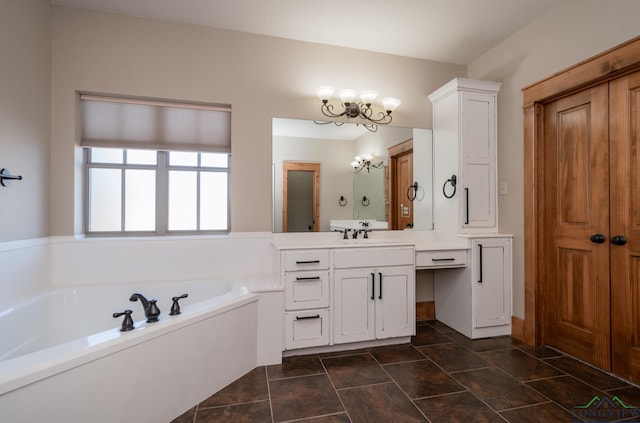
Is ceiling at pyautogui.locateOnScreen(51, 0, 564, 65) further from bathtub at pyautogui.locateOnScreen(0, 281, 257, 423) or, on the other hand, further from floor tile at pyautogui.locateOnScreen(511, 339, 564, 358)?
floor tile at pyautogui.locateOnScreen(511, 339, 564, 358)

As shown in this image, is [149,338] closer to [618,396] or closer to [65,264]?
[65,264]

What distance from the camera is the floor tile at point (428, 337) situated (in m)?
2.57

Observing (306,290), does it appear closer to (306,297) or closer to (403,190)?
(306,297)

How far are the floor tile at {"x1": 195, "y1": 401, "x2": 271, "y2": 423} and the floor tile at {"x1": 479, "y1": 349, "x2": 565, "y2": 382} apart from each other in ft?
5.26

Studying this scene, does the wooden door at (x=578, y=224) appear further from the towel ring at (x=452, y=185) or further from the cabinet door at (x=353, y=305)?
the cabinet door at (x=353, y=305)

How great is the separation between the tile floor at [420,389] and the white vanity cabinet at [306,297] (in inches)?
6.5

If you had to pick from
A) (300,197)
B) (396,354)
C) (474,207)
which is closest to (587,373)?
(396,354)

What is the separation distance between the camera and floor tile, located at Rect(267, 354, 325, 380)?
80.3 inches

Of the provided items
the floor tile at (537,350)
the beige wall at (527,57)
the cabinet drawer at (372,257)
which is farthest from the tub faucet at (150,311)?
the beige wall at (527,57)

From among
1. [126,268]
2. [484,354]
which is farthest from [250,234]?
[484,354]

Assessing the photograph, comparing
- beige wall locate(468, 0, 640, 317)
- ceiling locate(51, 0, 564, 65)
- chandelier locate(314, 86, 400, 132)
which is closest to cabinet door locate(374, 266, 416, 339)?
beige wall locate(468, 0, 640, 317)

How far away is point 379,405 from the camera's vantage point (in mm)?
Result: 1709

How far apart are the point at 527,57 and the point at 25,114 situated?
3.76 m

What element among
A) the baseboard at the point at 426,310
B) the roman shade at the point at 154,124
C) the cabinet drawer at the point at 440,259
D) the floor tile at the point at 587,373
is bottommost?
the floor tile at the point at 587,373
